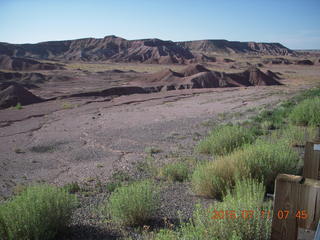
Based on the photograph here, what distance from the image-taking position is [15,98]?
92.2 ft

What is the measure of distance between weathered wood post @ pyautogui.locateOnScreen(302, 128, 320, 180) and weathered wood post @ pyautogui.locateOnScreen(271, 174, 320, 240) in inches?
42.3

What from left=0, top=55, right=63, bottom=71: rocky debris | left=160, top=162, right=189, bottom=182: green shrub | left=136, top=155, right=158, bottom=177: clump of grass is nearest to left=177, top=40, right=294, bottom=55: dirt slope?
left=0, top=55, right=63, bottom=71: rocky debris

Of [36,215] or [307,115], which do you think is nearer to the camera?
[36,215]

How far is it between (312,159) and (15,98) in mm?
28676

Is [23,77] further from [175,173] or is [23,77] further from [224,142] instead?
[175,173]

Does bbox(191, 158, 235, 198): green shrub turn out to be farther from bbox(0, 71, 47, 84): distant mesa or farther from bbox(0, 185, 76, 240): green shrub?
bbox(0, 71, 47, 84): distant mesa

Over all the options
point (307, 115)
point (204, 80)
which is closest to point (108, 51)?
point (204, 80)

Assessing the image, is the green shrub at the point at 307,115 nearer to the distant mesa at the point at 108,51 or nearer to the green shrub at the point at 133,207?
the green shrub at the point at 133,207

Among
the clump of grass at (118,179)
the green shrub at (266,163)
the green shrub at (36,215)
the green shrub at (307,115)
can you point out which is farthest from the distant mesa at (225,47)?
the green shrub at (36,215)

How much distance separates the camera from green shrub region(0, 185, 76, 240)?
3.97 meters

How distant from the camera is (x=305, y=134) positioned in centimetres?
918

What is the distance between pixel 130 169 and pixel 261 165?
366 centimetres

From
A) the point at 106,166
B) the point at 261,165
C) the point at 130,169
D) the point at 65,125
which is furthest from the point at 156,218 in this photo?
the point at 65,125

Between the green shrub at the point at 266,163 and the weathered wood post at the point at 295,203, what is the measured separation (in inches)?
125
